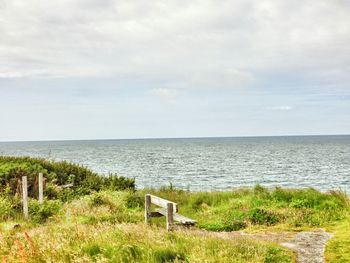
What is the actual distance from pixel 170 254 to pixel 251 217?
21.3ft

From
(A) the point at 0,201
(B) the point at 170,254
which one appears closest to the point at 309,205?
(B) the point at 170,254

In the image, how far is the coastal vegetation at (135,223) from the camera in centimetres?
780

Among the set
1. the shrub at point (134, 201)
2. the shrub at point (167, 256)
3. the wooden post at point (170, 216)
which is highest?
the wooden post at point (170, 216)

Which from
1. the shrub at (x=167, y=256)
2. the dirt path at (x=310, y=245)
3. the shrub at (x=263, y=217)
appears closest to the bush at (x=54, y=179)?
the shrub at (x=263, y=217)

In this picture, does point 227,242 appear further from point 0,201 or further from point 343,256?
point 0,201

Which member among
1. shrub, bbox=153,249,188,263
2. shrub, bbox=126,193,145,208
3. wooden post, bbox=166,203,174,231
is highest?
wooden post, bbox=166,203,174,231

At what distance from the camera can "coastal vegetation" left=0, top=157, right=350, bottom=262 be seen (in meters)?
7.80

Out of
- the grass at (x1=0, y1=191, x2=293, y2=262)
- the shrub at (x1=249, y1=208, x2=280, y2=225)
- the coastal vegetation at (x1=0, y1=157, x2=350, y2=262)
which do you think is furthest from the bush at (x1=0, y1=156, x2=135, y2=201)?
the grass at (x1=0, y1=191, x2=293, y2=262)

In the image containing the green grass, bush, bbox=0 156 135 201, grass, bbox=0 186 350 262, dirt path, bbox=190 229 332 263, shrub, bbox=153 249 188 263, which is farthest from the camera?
bush, bbox=0 156 135 201

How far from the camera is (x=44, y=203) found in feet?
53.8

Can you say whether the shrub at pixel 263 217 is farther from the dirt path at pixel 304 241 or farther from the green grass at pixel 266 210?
the dirt path at pixel 304 241

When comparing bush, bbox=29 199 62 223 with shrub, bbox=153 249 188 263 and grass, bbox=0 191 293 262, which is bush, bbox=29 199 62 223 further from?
shrub, bbox=153 249 188 263

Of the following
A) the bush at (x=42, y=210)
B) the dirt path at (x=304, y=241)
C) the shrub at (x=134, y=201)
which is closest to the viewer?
the dirt path at (x=304, y=241)

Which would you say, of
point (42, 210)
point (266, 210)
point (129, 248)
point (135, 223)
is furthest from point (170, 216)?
point (42, 210)
